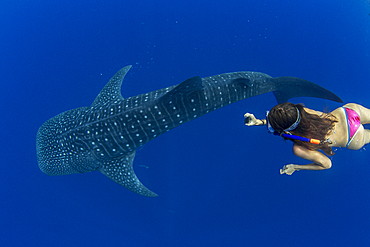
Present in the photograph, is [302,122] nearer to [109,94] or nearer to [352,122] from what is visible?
[352,122]

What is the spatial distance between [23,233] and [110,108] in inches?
148

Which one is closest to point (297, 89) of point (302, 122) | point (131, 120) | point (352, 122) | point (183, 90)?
point (352, 122)

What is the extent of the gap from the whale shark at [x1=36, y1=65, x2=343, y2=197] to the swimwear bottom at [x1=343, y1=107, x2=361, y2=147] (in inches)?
29.7

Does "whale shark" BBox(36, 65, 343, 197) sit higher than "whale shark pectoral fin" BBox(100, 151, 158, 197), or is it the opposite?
"whale shark" BBox(36, 65, 343, 197)

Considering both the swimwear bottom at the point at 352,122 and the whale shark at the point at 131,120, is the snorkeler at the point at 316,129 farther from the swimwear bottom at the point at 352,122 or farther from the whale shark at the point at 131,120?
the whale shark at the point at 131,120

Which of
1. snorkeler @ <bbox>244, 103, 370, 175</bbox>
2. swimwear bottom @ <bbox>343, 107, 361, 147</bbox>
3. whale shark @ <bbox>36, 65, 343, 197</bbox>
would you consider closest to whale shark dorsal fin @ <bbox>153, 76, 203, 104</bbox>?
whale shark @ <bbox>36, 65, 343, 197</bbox>

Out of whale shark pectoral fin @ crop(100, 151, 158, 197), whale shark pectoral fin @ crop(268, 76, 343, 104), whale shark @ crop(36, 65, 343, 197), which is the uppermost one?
whale shark pectoral fin @ crop(268, 76, 343, 104)

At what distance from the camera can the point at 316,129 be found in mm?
1787

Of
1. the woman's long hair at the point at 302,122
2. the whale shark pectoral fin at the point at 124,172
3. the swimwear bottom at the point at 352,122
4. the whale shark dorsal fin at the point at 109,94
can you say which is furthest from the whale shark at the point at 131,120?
the woman's long hair at the point at 302,122

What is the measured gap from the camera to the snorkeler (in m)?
1.67

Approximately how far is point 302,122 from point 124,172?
2654 millimetres

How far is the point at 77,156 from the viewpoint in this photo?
300 cm

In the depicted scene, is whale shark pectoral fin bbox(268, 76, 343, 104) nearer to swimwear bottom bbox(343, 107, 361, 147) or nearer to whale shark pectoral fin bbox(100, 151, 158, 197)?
swimwear bottom bbox(343, 107, 361, 147)

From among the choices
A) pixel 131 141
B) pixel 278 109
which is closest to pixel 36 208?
pixel 131 141
